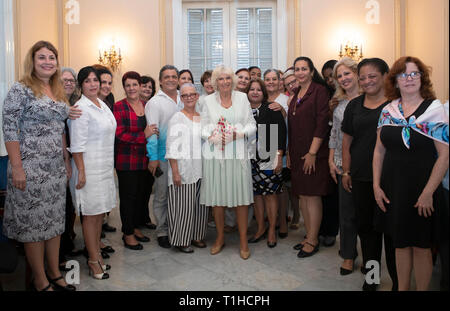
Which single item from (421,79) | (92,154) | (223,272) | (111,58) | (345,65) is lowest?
(223,272)

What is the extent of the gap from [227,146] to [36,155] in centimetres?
143

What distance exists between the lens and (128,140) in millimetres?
3189

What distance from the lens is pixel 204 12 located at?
6.29 meters

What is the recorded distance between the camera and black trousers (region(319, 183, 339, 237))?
337cm

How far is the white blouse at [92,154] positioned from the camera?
2508 mm

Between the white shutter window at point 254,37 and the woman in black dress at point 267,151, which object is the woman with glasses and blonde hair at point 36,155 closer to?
the woman in black dress at point 267,151

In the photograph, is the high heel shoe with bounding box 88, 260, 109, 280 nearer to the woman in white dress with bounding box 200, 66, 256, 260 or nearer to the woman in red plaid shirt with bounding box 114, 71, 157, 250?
the woman in red plaid shirt with bounding box 114, 71, 157, 250

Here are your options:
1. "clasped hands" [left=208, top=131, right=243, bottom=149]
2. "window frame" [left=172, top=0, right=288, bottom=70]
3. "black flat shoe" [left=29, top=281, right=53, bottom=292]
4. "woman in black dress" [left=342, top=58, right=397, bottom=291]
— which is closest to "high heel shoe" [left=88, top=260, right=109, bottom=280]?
"black flat shoe" [left=29, top=281, right=53, bottom=292]

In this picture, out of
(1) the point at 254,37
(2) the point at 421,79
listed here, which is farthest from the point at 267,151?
(1) the point at 254,37

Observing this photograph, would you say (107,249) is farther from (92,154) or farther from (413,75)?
(413,75)

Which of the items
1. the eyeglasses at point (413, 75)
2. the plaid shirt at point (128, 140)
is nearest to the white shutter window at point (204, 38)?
the plaid shirt at point (128, 140)

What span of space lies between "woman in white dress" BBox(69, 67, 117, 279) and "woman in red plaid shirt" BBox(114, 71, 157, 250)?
1.58ft

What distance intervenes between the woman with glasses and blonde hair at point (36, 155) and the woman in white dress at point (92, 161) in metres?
0.14

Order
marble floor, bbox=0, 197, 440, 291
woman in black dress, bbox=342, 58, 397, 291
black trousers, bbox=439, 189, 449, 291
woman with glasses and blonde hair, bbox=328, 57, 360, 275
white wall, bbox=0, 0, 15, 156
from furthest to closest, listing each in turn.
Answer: white wall, bbox=0, 0, 15, 156 < woman with glasses and blonde hair, bbox=328, 57, 360, 275 < marble floor, bbox=0, 197, 440, 291 < woman in black dress, bbox=342, 58, 397, 291 < black trousers, bbox=439, 189, 449, 291
